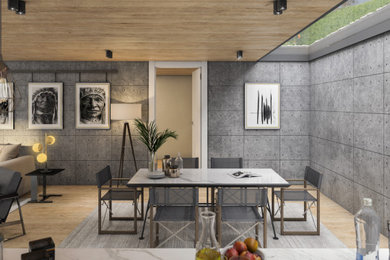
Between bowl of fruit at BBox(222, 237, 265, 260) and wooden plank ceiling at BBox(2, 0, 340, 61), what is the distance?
2477mm

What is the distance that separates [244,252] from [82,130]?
643 cm

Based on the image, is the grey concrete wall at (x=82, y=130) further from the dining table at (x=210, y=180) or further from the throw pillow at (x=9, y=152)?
the dining table at (x=210, y=180)

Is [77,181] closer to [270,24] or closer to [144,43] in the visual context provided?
[144,43]

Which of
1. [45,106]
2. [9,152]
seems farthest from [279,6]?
[9,152]

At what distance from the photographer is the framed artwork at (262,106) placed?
7.28 m

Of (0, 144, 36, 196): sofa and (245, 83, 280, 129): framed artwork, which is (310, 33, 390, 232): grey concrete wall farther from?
(0, 144, 36, 196): sofa

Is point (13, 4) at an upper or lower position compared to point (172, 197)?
upper

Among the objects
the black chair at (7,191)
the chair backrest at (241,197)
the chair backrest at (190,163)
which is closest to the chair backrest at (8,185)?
the black chair at (7,191)

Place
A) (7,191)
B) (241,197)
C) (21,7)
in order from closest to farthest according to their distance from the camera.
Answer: (21,7), (241,197), (7,191)

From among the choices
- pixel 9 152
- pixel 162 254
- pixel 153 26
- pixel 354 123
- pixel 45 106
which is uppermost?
pixel 153 26

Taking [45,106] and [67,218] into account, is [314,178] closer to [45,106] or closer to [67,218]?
[67,218]

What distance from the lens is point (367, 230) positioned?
1657mm

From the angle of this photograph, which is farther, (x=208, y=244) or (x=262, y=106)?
(x=262, y=106)

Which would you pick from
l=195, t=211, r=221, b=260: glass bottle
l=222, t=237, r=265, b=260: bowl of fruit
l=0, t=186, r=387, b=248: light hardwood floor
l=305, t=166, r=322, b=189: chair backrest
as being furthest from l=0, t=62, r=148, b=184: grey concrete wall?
l=195, t=211, r=221, b=260: glass bottle
